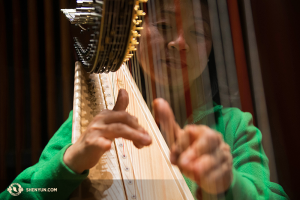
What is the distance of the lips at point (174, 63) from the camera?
485mm

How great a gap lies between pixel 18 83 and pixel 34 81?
7 cm

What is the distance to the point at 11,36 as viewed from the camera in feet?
3.39

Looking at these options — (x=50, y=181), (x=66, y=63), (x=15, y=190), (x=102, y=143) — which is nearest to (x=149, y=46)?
(x=102, y=143)

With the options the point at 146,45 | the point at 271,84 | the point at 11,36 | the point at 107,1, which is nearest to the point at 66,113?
the point at 11,36

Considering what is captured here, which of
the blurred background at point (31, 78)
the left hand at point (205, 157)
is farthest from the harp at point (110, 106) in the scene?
the blurred background at point (31, 78)

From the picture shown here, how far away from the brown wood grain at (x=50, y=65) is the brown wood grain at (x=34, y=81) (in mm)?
42

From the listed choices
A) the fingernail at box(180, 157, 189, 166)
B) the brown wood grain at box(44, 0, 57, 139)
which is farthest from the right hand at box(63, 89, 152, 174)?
the brown wood grain at box(44, 0, 57, 139)

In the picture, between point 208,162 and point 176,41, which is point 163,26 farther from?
point 208,162

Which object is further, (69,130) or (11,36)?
(11,36)

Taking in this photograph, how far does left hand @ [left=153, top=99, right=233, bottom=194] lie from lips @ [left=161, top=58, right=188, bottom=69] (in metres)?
0.20

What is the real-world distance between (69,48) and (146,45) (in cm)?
72

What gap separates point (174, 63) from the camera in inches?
19.8

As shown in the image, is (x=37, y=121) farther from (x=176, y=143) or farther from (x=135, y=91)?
(x=176, y=143)

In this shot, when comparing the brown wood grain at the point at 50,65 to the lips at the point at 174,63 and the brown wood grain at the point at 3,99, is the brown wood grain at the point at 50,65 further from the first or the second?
the lips at the point at 174,63
